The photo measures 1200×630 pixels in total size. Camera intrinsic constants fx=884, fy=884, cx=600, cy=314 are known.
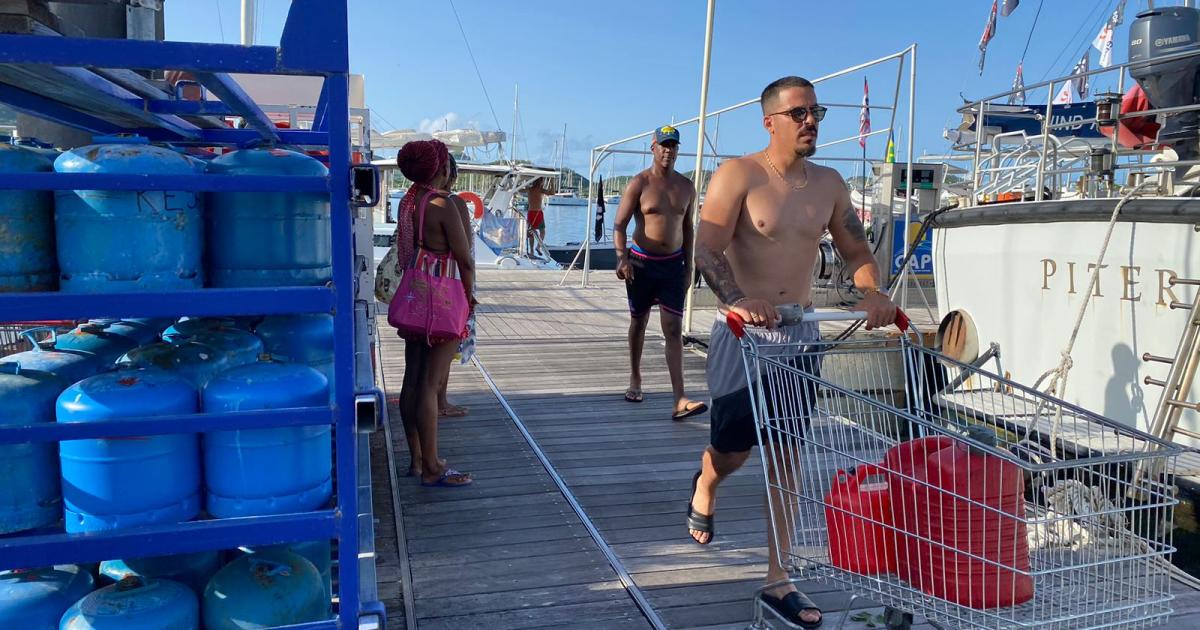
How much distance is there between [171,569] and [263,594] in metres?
0.33

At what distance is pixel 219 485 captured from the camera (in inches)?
86.4

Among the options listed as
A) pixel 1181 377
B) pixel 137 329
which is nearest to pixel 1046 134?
pixel 1181 377

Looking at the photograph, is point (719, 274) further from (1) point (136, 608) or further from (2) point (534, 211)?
(2) point (534, 211)

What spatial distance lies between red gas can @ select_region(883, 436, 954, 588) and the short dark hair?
137cm

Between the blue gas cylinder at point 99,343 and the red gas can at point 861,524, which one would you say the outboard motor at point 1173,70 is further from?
the blue gas cylinder at point 99,343

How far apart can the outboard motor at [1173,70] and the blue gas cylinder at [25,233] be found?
6.68 m

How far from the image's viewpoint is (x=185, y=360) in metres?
2.38

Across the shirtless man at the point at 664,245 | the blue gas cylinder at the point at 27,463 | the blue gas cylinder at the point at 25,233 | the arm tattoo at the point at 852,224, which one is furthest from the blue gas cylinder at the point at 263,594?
the shirtless man at the point at 664,245

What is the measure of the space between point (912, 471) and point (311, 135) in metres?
2.87

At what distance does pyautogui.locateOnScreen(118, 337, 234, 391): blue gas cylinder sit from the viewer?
2.33 meters

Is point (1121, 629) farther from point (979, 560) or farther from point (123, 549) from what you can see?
point (123, 549)

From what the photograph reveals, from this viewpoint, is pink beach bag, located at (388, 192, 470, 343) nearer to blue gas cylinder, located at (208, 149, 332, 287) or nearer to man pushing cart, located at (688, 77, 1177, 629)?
man pushing cart, located at (688, 77, 1177, 629)

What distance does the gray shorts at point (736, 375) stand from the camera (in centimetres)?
331

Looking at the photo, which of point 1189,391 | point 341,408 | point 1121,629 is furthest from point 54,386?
point 1189,391
